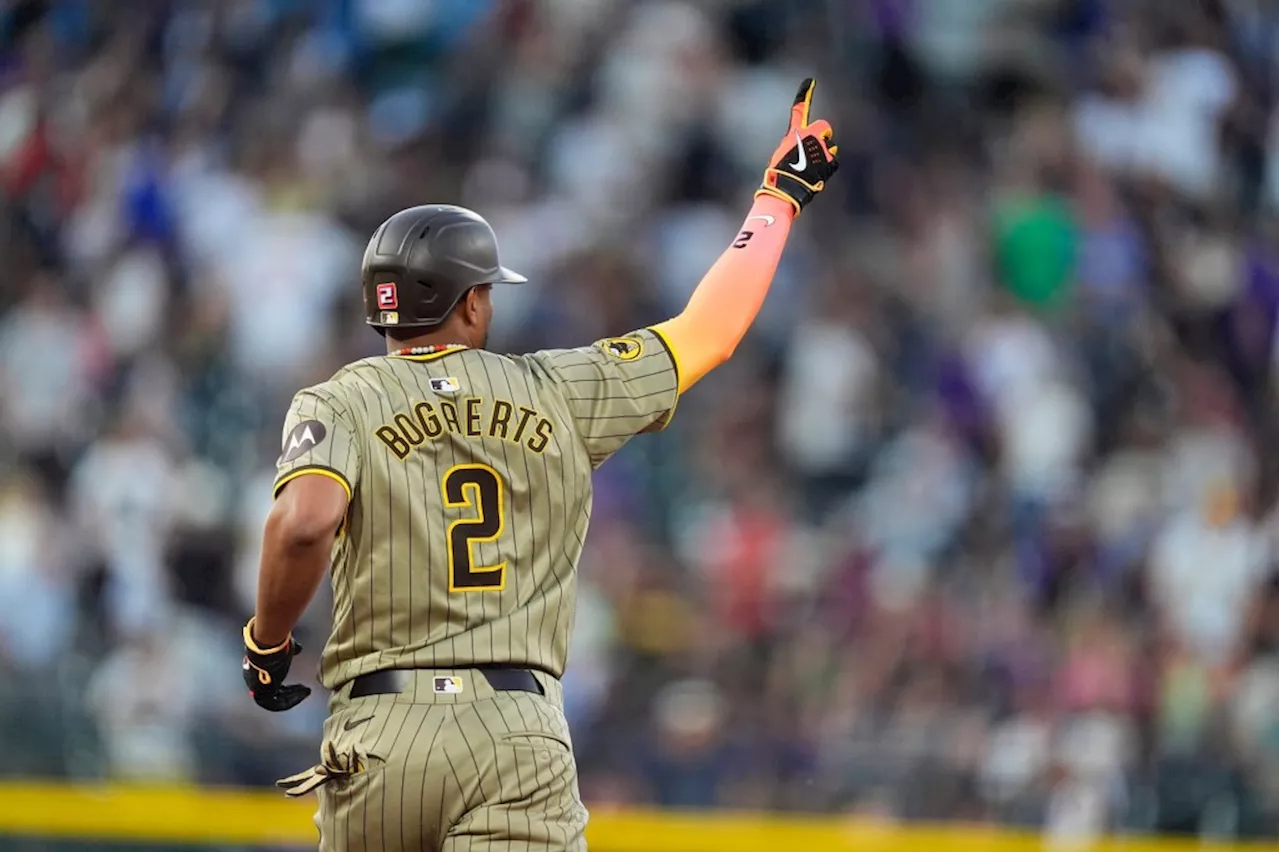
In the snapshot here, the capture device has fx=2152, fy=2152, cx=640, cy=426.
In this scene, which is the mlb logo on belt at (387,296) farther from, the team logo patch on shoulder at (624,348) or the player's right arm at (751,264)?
the player's right arm at (751,264)

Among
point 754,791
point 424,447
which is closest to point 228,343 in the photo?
point 754,791

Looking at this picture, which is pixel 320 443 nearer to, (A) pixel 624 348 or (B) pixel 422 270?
(B) pixel 422 270

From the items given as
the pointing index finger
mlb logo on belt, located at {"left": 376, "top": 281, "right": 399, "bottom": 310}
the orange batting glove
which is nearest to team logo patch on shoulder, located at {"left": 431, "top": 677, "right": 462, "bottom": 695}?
mlb logo on belt, located at {"left": 376, "top": 281, "right": 399, "bottom": 310}

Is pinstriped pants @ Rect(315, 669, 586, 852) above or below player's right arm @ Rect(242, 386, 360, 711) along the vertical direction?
below

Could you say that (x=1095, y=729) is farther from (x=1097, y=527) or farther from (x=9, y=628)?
(x=9, y=628)

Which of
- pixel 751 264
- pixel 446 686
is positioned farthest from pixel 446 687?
pixel 751 264

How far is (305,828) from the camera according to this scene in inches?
355

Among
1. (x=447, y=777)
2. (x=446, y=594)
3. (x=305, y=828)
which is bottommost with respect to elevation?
(x=305, y=828)

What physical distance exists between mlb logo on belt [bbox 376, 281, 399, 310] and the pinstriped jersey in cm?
13

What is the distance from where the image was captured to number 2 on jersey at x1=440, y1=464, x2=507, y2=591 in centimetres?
457

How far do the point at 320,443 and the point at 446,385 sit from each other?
14.2 inches

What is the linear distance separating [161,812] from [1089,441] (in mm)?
4617

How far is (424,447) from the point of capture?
458 cm

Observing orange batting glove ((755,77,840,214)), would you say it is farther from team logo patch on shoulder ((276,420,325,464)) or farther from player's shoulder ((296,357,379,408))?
team logo patch on shoulder ((276,420,325,464))
